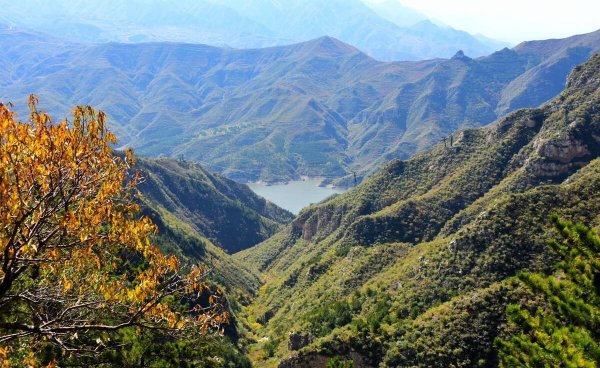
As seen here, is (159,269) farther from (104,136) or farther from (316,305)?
(316,305)

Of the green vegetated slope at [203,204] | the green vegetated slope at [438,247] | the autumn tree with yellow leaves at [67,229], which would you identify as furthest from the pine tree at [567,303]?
the green vegetated slope at [203,204]

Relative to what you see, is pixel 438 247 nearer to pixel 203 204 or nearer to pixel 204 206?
pixel 204 206

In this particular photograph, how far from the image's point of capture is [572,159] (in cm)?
7294

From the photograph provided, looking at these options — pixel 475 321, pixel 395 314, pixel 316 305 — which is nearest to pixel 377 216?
pixel 316 305

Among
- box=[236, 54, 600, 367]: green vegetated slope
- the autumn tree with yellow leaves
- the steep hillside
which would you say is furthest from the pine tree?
the steep hillside

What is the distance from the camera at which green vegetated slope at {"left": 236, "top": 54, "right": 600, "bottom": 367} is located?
1655 inches

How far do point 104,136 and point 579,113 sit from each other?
275 ft

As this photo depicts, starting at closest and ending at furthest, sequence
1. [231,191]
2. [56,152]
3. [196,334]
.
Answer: [56,152], [196,334], [231,191]

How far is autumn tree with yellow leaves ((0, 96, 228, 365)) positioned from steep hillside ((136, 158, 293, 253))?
431ft

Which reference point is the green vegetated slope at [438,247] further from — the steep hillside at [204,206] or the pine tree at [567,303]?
the steep hillside at [204,206]

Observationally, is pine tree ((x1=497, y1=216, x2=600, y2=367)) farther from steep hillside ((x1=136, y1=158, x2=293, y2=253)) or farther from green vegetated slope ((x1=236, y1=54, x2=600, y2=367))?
steep hillside ((x1=136, y1=158, x2=293, y2=253))

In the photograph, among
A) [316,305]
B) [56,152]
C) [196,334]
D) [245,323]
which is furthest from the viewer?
[245,323]

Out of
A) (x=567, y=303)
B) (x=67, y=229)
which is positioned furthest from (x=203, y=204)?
(x=67, y=229)

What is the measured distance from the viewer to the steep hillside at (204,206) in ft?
478
